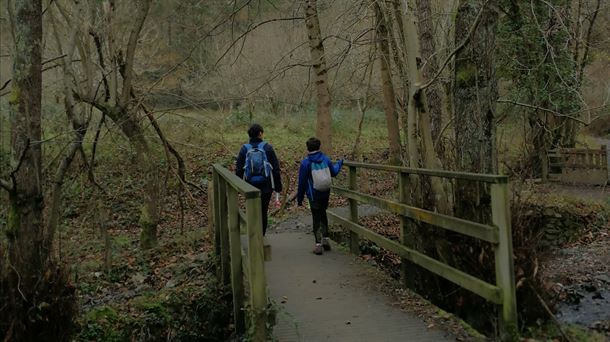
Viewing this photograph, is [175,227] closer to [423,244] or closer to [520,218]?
[423,244]

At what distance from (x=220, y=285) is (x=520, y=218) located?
11.8 feet

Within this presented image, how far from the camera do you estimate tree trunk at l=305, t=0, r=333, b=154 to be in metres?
12.9

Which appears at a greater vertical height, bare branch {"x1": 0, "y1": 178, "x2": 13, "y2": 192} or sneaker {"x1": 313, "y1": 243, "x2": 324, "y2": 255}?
bare branch {"x1": 0, "y1": 178, "x2": 13, "y2": 192}

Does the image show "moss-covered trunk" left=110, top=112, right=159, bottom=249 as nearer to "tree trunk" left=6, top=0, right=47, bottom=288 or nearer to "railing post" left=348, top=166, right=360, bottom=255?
"tree trunk" left=6, top=0, right=47, bottom=288

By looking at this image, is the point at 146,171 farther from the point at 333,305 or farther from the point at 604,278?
the point at 604,278

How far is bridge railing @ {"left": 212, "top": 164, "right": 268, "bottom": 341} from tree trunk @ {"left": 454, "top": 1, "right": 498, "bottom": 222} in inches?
108

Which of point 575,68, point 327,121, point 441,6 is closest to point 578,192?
point 575,68

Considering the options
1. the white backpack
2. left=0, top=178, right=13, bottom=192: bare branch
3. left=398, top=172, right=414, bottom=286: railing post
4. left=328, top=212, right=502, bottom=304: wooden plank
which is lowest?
left=328, top=212, right=502, bottom=304: wooden plank

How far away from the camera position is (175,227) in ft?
45.9

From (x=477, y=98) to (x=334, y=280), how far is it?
2.77 m

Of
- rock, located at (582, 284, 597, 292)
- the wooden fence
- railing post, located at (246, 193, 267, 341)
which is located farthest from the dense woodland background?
the wooden fence

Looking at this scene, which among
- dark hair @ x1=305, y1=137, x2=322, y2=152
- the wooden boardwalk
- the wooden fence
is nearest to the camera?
the wooden boardwalk

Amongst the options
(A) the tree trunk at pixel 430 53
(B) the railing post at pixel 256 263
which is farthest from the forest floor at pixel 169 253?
(A) the tree trunk at pixel 430 53

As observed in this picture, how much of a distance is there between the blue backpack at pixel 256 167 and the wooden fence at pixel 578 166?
14.4 m
